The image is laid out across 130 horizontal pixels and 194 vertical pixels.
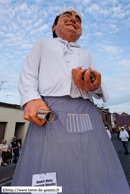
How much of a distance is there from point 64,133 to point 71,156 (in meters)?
0.15

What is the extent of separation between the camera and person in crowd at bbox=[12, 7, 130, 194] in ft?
2.45

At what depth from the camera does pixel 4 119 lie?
851 centimetres

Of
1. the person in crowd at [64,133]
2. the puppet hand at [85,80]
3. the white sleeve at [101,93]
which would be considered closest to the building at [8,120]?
the person in crowd at [64,133]

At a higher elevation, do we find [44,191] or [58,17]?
[58,17]

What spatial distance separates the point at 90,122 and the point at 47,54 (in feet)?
2.38

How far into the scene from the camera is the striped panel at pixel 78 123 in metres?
0.88

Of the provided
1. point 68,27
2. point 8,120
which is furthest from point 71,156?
point 8,120

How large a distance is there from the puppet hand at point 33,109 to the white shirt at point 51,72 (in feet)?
0.13

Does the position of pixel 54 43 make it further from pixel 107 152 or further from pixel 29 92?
pixel 107 152

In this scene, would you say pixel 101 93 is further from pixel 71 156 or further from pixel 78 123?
pixel 71 156

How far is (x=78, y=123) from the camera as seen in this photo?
0.91 m

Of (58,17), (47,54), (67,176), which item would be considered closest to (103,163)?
(67,176)

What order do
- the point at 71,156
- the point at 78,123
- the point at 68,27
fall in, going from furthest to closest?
the point at 68,27, the point at 78,123, the point at 71,156

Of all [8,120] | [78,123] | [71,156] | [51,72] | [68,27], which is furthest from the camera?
[8,120]
